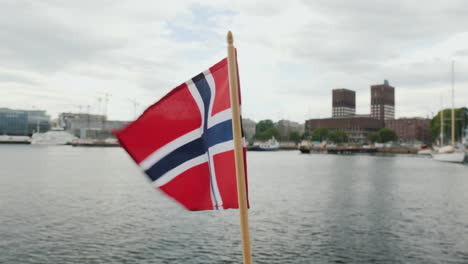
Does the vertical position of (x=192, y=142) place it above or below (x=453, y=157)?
above

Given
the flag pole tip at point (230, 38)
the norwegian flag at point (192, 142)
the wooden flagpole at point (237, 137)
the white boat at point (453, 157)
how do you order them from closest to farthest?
the flag pole tip at point (230, 38) < the wooden flagpole at point (237, 137) < the norwegian flag at point (192, 142) < the white boat at point (453, 157)

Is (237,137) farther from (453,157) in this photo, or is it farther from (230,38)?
(453,157)

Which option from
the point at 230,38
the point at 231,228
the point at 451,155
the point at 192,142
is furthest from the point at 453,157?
the point at 230,38

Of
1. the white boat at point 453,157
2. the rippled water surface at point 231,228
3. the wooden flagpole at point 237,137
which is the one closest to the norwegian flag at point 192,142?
the wooden flagpole at point 237,137

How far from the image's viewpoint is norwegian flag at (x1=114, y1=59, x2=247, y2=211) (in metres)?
6.92

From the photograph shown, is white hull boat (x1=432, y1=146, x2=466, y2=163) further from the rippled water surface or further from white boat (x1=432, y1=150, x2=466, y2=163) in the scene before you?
the rippled water surface

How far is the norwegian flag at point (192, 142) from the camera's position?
6922mm

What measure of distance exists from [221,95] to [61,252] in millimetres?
18949

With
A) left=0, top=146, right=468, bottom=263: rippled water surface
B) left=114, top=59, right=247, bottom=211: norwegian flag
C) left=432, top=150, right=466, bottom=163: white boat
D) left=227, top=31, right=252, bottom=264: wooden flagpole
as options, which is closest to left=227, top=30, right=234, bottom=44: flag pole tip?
left=227, top=31, right=252, bottom=264: wooden flagpole

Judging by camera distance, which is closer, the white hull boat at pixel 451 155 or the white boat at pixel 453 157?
the white boat at pixel 453 157

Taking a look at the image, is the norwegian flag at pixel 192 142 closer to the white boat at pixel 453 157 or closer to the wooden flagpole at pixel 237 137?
the wooden flagpole at pixel 237 137

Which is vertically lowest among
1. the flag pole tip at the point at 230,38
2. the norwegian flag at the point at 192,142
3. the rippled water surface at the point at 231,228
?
the rippled water surface at the point at 231,228

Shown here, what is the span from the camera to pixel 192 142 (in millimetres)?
7219

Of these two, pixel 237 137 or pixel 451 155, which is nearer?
pixel 237 137
